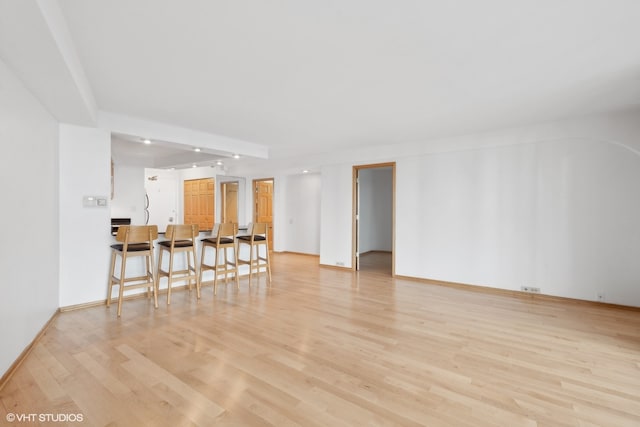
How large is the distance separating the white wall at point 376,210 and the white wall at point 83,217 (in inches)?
239

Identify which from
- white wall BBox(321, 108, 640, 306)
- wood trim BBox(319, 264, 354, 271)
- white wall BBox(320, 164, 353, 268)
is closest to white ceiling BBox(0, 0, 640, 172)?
white wall BBox(321, 108, 640, 306)

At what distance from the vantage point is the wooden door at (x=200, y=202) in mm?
8727

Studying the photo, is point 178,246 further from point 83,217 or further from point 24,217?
point 24,217

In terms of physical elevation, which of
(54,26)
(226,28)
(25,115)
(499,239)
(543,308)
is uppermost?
(226,28)

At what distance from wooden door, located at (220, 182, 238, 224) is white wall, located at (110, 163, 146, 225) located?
82.0 inches

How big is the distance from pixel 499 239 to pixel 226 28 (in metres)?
4.60

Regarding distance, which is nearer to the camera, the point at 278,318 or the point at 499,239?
the point at 278,318

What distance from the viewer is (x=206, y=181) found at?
8852 millimetres

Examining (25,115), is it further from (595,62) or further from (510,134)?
(510,134)

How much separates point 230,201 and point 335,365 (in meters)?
7.16

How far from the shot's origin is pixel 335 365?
244 cm

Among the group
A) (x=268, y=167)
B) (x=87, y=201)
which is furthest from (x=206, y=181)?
(x=87, y=201)

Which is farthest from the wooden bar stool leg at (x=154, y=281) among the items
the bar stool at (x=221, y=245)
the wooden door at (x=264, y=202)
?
the wooden door at (x=264, y=202)

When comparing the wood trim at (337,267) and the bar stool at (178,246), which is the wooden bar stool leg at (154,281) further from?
A: the wood trim at (337,267)
